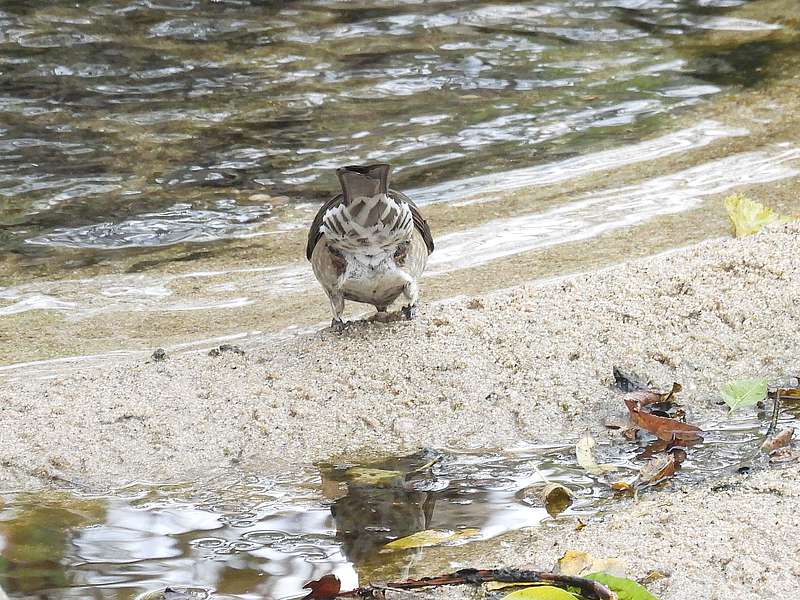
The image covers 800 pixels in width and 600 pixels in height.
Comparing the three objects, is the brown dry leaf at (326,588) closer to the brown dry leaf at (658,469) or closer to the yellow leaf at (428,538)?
the yellow leaf at (428,538)

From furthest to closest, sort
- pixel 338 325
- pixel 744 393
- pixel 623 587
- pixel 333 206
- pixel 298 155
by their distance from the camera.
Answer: pixel 298 155 < pixel 338 325 < pixel 333 206 < pixel 744 393 < pixel 623 587

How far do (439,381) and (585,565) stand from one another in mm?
1623

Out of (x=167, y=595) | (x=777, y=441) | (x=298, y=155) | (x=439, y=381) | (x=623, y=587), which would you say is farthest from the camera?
(x=298, y=155)

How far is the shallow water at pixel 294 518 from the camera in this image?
11.0 feet

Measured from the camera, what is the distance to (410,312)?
5289 mm

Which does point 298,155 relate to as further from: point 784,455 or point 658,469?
point 784,455

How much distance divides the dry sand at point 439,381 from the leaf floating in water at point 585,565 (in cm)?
39

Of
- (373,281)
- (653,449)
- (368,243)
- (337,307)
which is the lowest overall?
(653,449)

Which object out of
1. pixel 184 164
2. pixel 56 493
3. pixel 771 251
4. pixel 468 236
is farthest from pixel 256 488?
pixel 184 164

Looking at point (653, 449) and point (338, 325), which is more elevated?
point (338, 325)

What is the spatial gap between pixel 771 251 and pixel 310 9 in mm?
8909

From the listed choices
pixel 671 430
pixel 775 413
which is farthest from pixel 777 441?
pixel 671 430

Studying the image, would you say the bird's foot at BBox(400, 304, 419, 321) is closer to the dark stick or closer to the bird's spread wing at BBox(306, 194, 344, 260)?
the bird's spread wing at BBox(306, 194, 344, 260)

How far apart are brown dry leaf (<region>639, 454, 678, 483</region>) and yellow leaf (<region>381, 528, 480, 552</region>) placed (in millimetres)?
600
